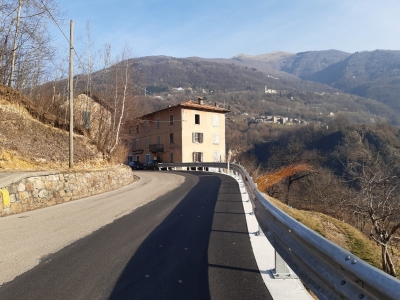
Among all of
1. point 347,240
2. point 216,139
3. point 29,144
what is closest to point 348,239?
point 347,240

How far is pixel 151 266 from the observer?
477 cm

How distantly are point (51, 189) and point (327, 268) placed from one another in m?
10.4

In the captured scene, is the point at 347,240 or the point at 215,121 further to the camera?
the point at 215,121

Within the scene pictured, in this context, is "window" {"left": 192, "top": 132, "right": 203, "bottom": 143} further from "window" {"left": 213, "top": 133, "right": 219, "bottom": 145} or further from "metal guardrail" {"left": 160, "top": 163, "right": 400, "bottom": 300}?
"metal guardrail" {"left": 160, "top": 163, "right": 400, "bottom": 300}

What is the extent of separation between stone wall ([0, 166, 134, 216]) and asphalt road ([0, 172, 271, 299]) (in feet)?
11.4

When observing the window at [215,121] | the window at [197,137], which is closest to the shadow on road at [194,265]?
the window at [197,137]

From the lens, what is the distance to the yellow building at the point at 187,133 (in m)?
51.5

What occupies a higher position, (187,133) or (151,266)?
(187,133)

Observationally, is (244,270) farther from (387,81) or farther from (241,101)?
(387,81)

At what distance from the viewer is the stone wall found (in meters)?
9.33

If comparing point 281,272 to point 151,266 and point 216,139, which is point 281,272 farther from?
point 216,139

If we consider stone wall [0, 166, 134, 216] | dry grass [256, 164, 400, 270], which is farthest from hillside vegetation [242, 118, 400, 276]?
stone wall [0, 166, 134, 216]

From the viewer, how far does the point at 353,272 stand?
2217mm

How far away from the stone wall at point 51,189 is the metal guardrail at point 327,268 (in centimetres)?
785
